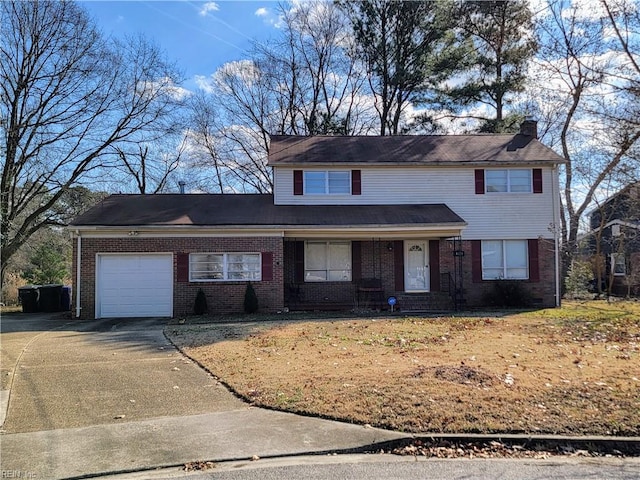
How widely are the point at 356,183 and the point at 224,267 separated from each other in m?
6.12

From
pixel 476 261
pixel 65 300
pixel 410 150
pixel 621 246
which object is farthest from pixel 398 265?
pixel 65 300

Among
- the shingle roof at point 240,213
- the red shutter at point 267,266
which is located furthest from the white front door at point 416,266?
the red shutter at point 267,266

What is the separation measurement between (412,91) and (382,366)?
84.7 ft

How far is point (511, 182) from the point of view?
19.1 m

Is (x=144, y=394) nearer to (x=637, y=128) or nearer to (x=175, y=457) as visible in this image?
(x=175, y=457)

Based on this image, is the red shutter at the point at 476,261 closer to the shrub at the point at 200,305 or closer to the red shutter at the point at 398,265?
the red shutter at the point at 398,265

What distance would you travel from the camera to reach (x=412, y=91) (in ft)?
100

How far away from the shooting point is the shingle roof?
16.5 metres

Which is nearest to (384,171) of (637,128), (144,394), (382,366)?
(637,128)

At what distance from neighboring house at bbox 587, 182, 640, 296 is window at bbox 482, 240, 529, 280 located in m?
4.78

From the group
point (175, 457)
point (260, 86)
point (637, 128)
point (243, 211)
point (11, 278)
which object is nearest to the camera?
point (175, 457)

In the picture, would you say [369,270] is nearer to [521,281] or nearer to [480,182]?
[480,182]

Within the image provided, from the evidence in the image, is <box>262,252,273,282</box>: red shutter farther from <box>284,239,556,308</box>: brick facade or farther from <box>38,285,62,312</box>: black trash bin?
<box>38,285,62,312</box>: black trash bin

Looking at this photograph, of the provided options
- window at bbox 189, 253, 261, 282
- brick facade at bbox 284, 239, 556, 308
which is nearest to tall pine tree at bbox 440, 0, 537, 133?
brick facade at bbox 284, 239, 556, 308
